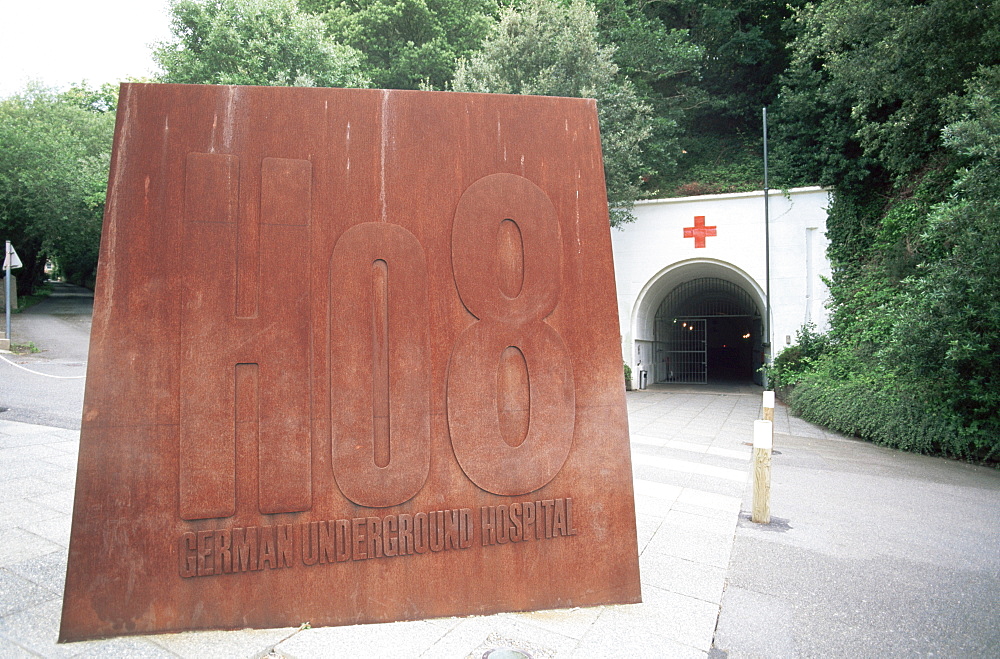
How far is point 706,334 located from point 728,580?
18.6 metres

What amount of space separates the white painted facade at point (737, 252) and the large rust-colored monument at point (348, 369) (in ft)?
48.5

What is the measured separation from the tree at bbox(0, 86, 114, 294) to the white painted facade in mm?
21208

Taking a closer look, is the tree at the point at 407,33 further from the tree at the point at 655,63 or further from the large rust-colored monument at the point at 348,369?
the large rust-colored monument at the point at 348,369

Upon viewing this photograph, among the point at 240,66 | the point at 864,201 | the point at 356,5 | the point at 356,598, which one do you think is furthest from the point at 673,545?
the point at 356,5

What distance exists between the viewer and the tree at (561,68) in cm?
1568

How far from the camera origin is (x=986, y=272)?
738 centimetres

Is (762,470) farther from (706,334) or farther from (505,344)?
(706,334)

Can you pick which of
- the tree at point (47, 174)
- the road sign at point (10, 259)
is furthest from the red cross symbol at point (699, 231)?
the tree at point (47, 174)

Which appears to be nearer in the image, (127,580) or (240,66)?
(127,580)

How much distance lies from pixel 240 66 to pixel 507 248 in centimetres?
1805

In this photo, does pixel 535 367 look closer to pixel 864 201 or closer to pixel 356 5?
pixel 864 201

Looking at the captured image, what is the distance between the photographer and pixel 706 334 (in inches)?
851

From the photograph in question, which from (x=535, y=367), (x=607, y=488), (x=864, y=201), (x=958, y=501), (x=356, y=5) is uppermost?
(x=356, y=5)

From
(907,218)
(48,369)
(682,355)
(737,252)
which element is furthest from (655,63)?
(48,369)
